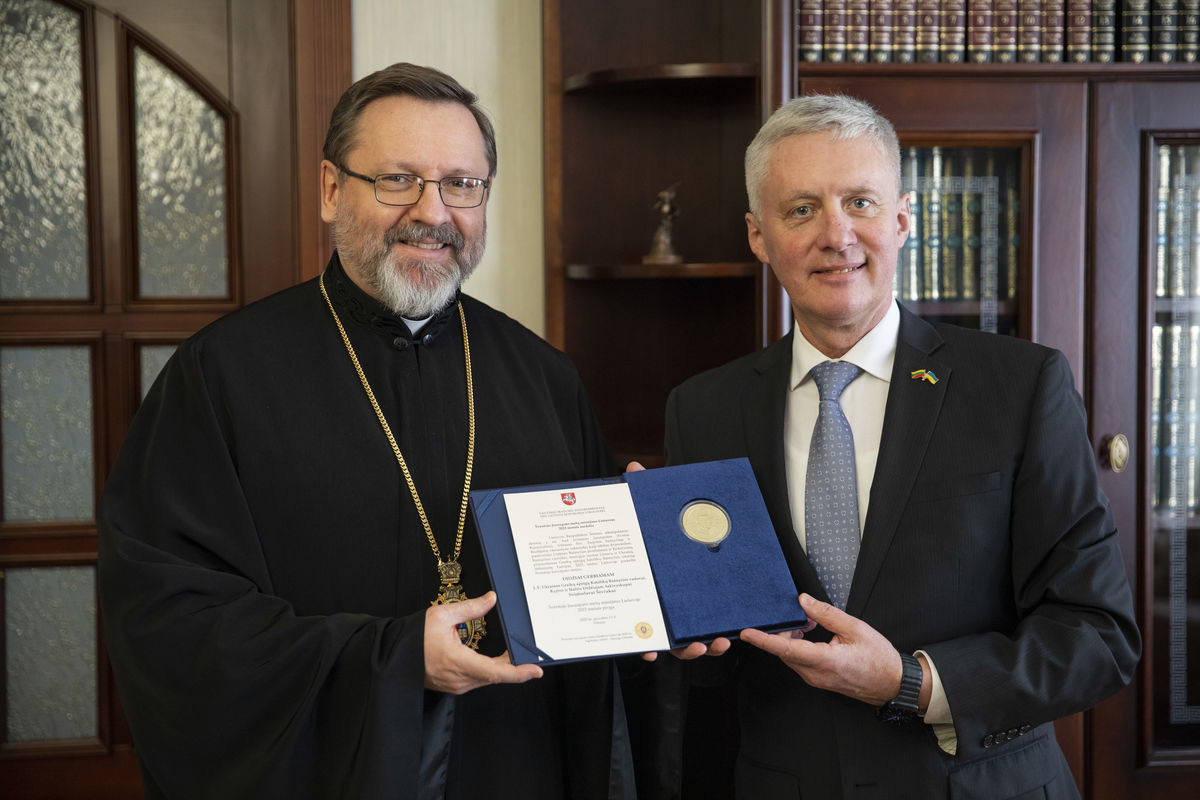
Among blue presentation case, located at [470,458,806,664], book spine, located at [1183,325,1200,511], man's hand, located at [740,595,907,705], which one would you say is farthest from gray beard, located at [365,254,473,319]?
book spine, located at [1183,325,1200,511]

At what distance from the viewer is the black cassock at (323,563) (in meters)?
1.59

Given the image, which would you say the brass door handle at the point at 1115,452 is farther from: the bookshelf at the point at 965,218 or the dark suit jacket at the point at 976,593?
the dark suit jacket at the point at 976,593

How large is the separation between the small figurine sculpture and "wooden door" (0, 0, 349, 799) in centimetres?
92

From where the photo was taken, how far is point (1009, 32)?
2664 mm

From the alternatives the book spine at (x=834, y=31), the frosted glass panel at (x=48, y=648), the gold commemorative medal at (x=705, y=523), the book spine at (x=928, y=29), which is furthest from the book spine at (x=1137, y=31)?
the frosted glass panel at (x=48, y=648)

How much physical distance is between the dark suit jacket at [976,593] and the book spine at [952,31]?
126 cm

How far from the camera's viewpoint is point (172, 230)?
9.82 feet

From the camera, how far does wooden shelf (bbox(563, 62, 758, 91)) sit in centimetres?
263

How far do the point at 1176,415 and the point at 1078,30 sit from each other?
1027mm

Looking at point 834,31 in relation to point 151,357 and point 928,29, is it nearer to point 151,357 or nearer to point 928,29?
point 928,29

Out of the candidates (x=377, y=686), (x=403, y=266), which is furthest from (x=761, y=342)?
(x=377, y=686)

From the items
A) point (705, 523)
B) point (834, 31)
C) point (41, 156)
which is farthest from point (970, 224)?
point (41, 156)

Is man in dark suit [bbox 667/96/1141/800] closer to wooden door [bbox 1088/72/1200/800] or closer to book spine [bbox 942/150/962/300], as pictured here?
book spine [bbox 942/150/962/300]

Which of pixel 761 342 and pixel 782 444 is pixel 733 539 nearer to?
pixel 782 444
